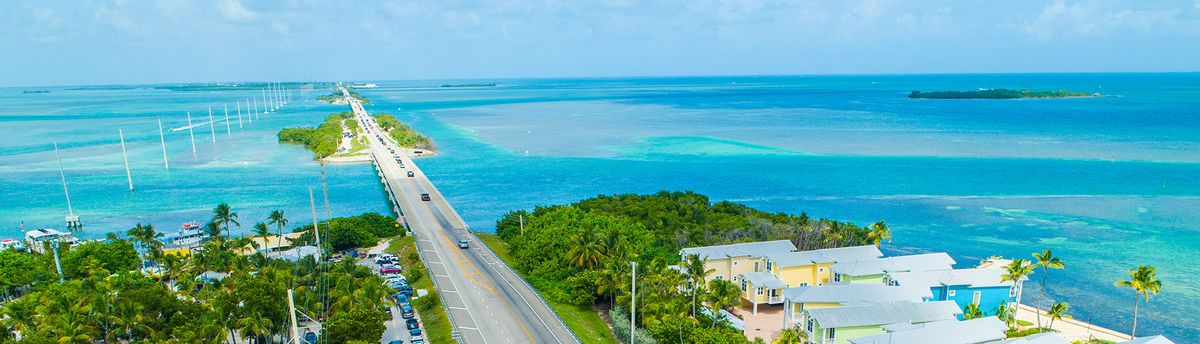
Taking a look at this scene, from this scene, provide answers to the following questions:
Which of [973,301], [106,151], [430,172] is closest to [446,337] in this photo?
[973,301]

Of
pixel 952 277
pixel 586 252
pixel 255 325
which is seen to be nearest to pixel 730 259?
pixel 586 252

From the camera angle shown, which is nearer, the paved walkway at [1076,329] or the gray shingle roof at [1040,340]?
the gray shingle roof at [1040,340]

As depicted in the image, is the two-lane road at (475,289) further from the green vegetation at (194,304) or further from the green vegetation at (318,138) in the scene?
the green vegetation at (318,138)

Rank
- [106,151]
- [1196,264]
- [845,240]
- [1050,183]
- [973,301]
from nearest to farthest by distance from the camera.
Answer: [973,301]
[845,240]
[1196,264]
[1050,183]
[106,151]

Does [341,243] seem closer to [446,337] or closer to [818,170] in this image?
[446,337]

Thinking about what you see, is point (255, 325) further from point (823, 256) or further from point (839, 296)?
point (823, 256)

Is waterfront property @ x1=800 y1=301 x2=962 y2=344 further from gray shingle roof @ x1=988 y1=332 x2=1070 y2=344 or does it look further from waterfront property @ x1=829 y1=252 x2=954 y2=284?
waterfront property @ x1=829 y1=252 x2=954 y2=284

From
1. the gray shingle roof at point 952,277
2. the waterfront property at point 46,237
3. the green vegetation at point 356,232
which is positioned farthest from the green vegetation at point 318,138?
the gray shingle roof at point 952,277
